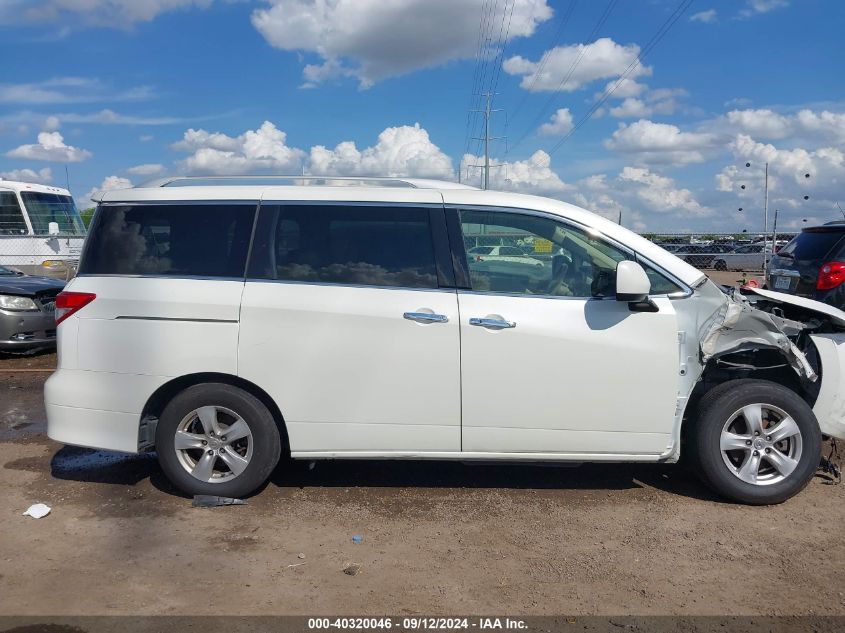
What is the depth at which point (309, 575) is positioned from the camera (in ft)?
12.1

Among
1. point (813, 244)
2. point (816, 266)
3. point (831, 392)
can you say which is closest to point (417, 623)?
point (831, 392)

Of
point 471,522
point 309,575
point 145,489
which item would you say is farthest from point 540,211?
point 145,489

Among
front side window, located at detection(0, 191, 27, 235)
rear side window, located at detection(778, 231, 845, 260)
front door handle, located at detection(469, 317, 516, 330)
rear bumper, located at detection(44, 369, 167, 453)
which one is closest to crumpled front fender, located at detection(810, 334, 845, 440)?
front door handle, located at detection(469, 317, 516, 330)

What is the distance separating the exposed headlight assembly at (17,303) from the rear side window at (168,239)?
5.34 m

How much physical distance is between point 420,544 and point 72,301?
2.63 m

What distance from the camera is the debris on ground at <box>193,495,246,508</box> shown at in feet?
14.9

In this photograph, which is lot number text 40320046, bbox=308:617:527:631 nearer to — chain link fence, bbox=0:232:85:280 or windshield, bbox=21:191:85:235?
chain link fence, bbox=0:232:85:280

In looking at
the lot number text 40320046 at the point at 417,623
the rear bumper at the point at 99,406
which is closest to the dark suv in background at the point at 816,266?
the lot number text 40320046 at the point at 417,623

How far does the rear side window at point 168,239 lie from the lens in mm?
4590

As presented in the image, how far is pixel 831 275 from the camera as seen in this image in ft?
24.9

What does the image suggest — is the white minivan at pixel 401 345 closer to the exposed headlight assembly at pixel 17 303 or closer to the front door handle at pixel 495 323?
the front door handle at pixel 495 323

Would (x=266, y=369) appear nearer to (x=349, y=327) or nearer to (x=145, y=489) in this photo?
(x=349, y=327)

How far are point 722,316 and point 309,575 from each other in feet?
9.41

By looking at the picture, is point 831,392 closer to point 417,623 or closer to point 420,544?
point 420,544
